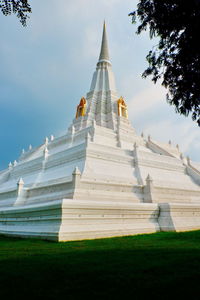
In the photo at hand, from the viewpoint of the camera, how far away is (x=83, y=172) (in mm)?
17625

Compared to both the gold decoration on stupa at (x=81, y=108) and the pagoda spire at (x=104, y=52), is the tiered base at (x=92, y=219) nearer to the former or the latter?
the gold decoration on stupa at (x=81, y=108)

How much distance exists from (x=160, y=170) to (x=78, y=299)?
21.7 metres

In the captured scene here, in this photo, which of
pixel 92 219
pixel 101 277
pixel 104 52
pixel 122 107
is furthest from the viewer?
pixel 104 52

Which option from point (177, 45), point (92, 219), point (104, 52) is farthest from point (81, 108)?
point (177, 45)

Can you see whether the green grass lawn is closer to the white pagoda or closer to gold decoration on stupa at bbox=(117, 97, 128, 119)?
the white pagoda

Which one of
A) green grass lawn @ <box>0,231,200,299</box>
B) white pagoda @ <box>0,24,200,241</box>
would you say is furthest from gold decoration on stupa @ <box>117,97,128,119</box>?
green grass lawn @ <box>0,231,200,299</box>

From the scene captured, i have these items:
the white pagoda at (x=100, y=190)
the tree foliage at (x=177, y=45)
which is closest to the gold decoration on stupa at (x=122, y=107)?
the white pagoda at (x=100, y=190)

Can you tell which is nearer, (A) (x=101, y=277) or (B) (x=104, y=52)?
(A) (x=101, y=277)

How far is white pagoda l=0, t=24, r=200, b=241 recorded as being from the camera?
1273 centimetres

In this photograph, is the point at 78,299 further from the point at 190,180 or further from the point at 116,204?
the point at 190,180

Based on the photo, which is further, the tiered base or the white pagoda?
the white pagoda

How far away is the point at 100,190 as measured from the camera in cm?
1708

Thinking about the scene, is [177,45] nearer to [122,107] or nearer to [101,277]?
[101,277]

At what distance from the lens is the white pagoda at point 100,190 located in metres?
12.7
